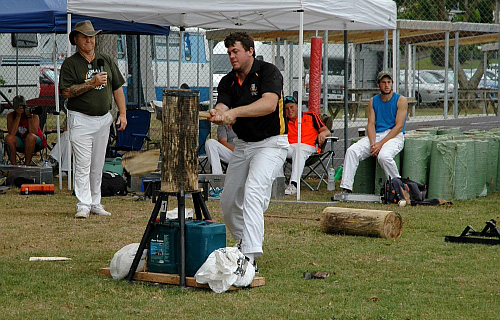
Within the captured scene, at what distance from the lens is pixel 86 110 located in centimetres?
850

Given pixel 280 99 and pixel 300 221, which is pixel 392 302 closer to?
pixel 280 99

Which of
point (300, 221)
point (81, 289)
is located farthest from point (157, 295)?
point (300, 221)

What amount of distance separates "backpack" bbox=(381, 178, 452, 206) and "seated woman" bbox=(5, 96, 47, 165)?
576 cm

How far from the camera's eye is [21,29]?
35.7 ft

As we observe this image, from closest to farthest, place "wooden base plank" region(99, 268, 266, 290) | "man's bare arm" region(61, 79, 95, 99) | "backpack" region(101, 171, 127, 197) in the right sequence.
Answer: "wooden base plank" region(99, 268, 266, 290)
"man's bare arm" region(61, 79, 95, 99)
"backpack" region(101, 171, 127, 197)

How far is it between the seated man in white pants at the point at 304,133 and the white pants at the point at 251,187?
450cm

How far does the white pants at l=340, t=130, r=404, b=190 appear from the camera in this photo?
9889 millimetres

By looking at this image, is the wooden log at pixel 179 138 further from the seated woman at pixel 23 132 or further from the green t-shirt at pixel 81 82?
the seated woman at pixel 23 132

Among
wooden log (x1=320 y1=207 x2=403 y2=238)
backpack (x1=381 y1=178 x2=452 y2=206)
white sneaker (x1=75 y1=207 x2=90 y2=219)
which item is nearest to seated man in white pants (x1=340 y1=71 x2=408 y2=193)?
backpack (x1=381 y1=178 x2=452 y2=206)

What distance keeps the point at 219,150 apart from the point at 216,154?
8 cm

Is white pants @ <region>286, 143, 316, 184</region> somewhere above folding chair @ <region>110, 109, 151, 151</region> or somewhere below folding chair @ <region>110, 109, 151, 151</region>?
below

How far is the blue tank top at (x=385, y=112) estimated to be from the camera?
10.3 m

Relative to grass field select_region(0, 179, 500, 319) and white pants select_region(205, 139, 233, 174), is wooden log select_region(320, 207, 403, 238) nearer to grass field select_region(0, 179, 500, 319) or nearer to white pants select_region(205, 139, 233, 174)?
grass field select_region(0, 179, 500, 319)

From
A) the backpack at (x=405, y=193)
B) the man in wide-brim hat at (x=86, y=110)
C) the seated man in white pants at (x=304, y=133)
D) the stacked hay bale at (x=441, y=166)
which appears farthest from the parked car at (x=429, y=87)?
the man in wide-brim hat at (x=86, y=110)
